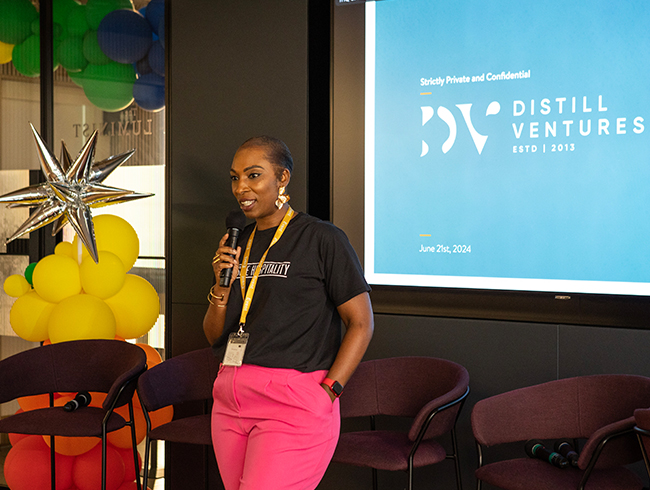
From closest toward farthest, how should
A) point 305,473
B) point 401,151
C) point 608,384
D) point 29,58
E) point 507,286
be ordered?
point 305,473
point 608,384
point 507,286
point 401,151
point 29,58

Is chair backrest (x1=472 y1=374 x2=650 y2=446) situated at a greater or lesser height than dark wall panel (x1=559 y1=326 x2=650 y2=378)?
lesser

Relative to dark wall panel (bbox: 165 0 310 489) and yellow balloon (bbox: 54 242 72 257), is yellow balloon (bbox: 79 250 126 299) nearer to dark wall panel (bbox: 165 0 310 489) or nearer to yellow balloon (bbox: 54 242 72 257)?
yellow balloon (bbox: 54 242 72 257)

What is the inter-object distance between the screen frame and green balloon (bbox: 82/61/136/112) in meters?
1.48

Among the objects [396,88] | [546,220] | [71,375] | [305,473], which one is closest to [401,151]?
[396,88]

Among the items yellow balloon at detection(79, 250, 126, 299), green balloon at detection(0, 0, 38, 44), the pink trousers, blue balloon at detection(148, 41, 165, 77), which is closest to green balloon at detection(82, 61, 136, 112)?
blue balloon at detection(148, 41, 165, 77)

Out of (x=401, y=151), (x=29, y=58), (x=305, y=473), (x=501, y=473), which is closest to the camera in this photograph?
(x=305, y=473)

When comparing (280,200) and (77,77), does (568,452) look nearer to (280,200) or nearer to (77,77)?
(280,200)

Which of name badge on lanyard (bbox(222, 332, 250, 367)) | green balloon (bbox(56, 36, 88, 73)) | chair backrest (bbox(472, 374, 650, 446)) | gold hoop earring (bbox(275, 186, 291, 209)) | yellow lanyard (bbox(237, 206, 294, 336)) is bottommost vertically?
chair backrest (bbox(472, 374, 650, 446))

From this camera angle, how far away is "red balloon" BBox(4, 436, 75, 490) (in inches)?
127

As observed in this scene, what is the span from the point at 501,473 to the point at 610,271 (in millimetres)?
1106

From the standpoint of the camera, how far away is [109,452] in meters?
3.27

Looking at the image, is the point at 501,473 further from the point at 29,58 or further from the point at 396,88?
the point at 29,58

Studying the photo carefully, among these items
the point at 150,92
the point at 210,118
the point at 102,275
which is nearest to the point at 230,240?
the point at 102,275

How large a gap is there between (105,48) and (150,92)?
47cm
